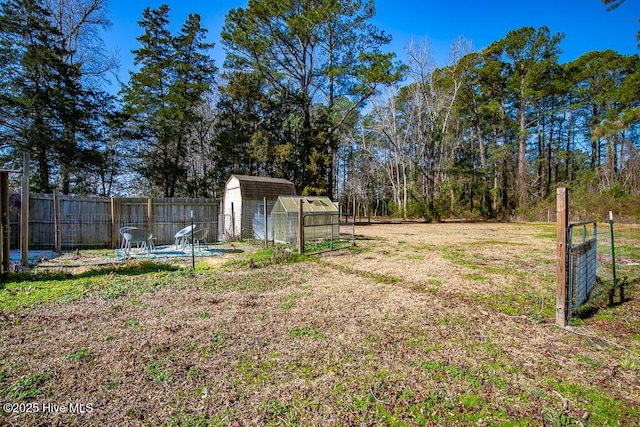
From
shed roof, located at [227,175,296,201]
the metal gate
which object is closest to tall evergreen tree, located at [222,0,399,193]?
shed roof, located at [227,175,296,201]

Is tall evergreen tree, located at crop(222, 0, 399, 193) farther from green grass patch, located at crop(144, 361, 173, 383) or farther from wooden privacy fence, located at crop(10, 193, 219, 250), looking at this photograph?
green grass patch, located at crop(144, 361, 173, 383)

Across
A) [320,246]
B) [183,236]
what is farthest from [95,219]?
[320,246]

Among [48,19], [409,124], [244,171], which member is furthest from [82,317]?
[409,124]

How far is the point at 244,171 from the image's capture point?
26797mm

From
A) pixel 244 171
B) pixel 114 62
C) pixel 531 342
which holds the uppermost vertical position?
pixel 114 62

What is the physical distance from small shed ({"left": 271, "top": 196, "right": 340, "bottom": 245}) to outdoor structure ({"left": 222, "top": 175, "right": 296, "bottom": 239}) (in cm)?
154

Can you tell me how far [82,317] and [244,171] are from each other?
23.4 metres

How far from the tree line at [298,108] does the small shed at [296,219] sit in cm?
1097

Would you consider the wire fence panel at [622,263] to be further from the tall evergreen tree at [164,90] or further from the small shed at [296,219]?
the tall evergreen tree at [164,90]

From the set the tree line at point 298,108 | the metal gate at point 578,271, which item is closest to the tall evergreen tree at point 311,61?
the tree line at point 298,108

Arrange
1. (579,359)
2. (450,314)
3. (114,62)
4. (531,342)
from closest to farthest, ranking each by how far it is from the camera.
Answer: (579,359)
(531,342)
(450,314)
(114,62)

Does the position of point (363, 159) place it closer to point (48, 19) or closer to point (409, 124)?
point (409, 124)

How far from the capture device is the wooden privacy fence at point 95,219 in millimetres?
10477

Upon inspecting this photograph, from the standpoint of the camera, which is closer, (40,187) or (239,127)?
(40,187)
